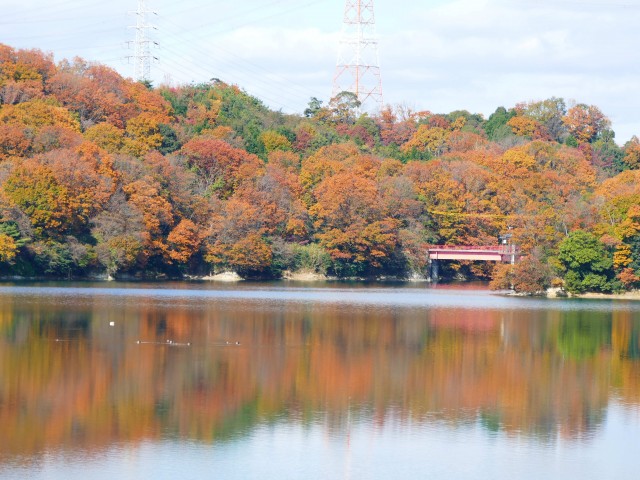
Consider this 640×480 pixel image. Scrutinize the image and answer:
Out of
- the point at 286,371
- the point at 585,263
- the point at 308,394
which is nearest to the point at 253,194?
the point at 585,263

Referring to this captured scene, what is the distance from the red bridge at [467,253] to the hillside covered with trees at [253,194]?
138 centimetres

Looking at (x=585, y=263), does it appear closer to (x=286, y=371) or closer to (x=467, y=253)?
(x=467, y=253)

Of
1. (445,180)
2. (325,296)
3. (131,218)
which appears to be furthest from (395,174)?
(325,296)

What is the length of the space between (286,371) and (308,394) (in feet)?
11.3

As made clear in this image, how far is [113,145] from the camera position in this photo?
269 feet

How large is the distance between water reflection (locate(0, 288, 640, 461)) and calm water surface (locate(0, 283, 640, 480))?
3.3 inches

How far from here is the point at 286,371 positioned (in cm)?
2923

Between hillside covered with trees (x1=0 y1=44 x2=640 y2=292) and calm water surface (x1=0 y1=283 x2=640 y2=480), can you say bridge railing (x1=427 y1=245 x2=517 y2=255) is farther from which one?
calm water surface (x1=0 y1=283 x2=640 y2=480)

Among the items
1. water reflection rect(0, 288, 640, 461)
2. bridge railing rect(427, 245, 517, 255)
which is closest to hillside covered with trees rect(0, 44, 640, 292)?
bridge railing rect(427, 245, 517, 255)

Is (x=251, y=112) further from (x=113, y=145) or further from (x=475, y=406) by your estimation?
(x=475, y=406)

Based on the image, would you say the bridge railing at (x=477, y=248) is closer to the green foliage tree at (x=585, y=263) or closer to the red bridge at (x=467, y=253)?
the red bridge at (x=467, y=253)

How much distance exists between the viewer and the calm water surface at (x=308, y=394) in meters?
19.5

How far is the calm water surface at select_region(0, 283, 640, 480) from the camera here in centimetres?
1952

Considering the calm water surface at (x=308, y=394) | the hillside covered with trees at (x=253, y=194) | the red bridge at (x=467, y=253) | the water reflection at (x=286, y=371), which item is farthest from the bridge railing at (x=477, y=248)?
the calm water surface at (x=308, y=394)
